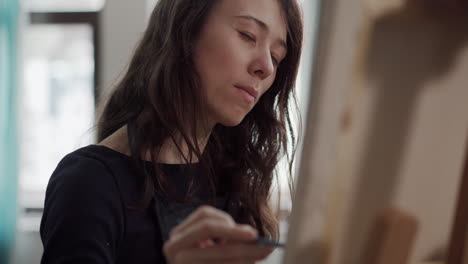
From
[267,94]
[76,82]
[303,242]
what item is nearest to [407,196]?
[303,242]

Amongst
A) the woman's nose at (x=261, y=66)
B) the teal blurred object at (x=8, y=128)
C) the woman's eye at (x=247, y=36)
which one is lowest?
the teal blurred object at (x=8, y=128)

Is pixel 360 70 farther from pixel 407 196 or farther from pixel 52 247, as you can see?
pixel 52 247

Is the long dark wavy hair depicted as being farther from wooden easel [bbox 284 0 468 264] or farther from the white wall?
the white wall

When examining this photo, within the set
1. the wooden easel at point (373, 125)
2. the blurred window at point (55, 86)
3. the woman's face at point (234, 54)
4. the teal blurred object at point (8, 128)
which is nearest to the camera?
the wooden easel at point (373, 125)

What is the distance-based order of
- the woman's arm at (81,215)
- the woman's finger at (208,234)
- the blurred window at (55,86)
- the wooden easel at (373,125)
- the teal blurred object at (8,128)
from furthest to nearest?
the blurred window at (55,86) < the teal blurred object at (8,128) < the woman's arm at (81,215) < the woman's finger at (208,234) < the wooden easel at (373,125)

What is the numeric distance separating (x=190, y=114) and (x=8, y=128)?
1.68 meters

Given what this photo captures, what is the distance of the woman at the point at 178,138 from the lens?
780 millimetres

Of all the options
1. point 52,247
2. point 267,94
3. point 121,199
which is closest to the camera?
point 52,247

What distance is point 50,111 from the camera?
2541mm

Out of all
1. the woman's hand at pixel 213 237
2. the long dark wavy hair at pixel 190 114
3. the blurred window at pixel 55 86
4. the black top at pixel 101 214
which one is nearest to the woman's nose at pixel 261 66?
the long dark wavy hair at pixel 190 114

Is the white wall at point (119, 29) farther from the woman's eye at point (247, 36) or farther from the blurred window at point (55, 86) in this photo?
the woman's eye at point (247, 36)

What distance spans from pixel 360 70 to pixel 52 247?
1.88 ft

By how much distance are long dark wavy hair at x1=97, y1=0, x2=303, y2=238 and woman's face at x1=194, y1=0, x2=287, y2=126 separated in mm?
27

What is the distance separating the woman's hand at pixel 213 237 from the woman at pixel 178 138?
0.76 feet
